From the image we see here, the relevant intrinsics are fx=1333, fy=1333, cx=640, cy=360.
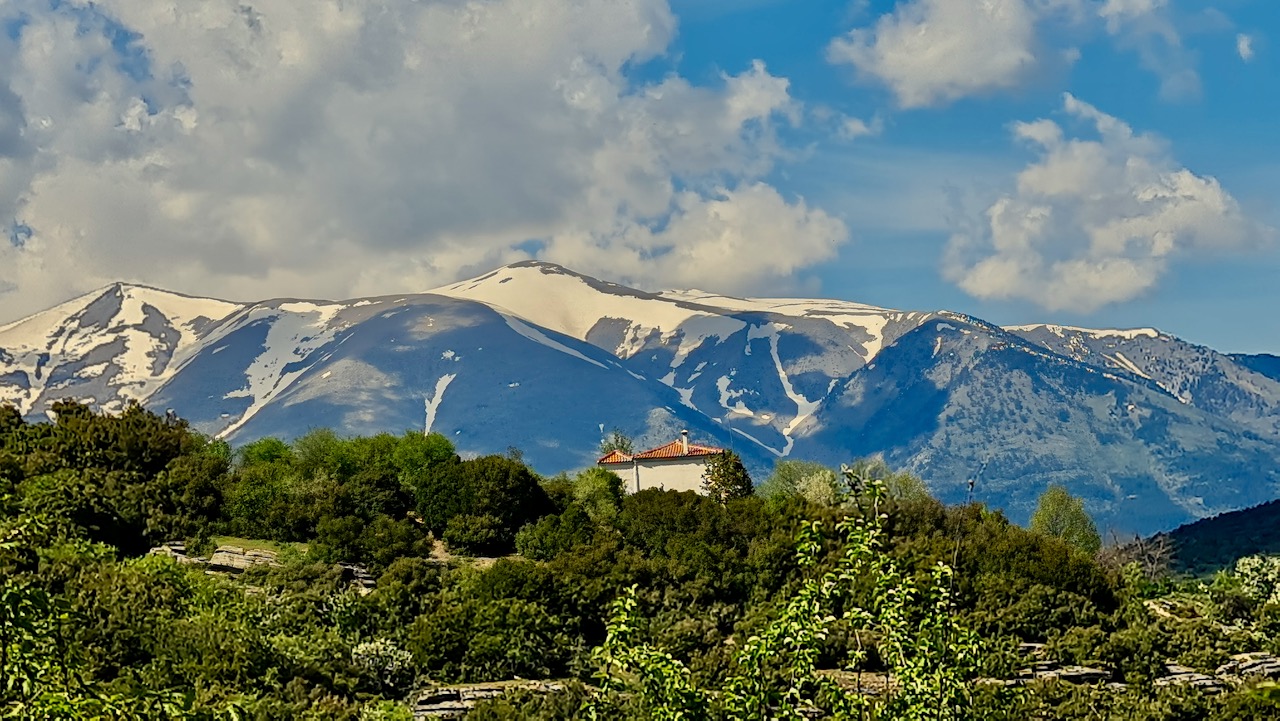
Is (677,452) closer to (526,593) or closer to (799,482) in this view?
(799,482)

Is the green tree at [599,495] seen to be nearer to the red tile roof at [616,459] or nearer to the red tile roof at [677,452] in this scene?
the red tile roof at [677,452]

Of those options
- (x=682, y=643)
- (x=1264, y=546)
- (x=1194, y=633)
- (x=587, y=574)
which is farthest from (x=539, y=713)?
(x=1264, y=546)

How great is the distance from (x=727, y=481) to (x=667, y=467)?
779 inches

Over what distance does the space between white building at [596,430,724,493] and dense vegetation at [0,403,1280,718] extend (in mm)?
18845

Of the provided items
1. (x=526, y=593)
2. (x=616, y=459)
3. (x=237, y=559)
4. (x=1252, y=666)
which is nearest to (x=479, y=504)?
(x=526, y=593)

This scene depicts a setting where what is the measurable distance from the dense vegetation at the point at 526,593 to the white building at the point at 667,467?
1884 cm

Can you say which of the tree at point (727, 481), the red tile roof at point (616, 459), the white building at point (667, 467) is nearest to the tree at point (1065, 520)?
the white building at point (667, 467)

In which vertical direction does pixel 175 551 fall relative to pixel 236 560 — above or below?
above

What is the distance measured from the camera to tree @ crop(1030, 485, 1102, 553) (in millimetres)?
104625

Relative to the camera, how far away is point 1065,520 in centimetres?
10825

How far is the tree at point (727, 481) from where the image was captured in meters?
82.2

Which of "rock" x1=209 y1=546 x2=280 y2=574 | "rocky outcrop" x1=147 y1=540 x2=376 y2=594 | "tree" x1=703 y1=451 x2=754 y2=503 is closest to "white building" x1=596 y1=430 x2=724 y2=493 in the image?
"tree" x1=703 y1=451 x2=754 y2=503

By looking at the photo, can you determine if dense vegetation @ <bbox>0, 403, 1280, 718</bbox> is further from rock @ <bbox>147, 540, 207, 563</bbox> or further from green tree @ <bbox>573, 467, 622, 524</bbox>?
rock @ <bbox>147, 540, 207, 563</bbox>

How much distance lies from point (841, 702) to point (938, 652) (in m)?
1.70
